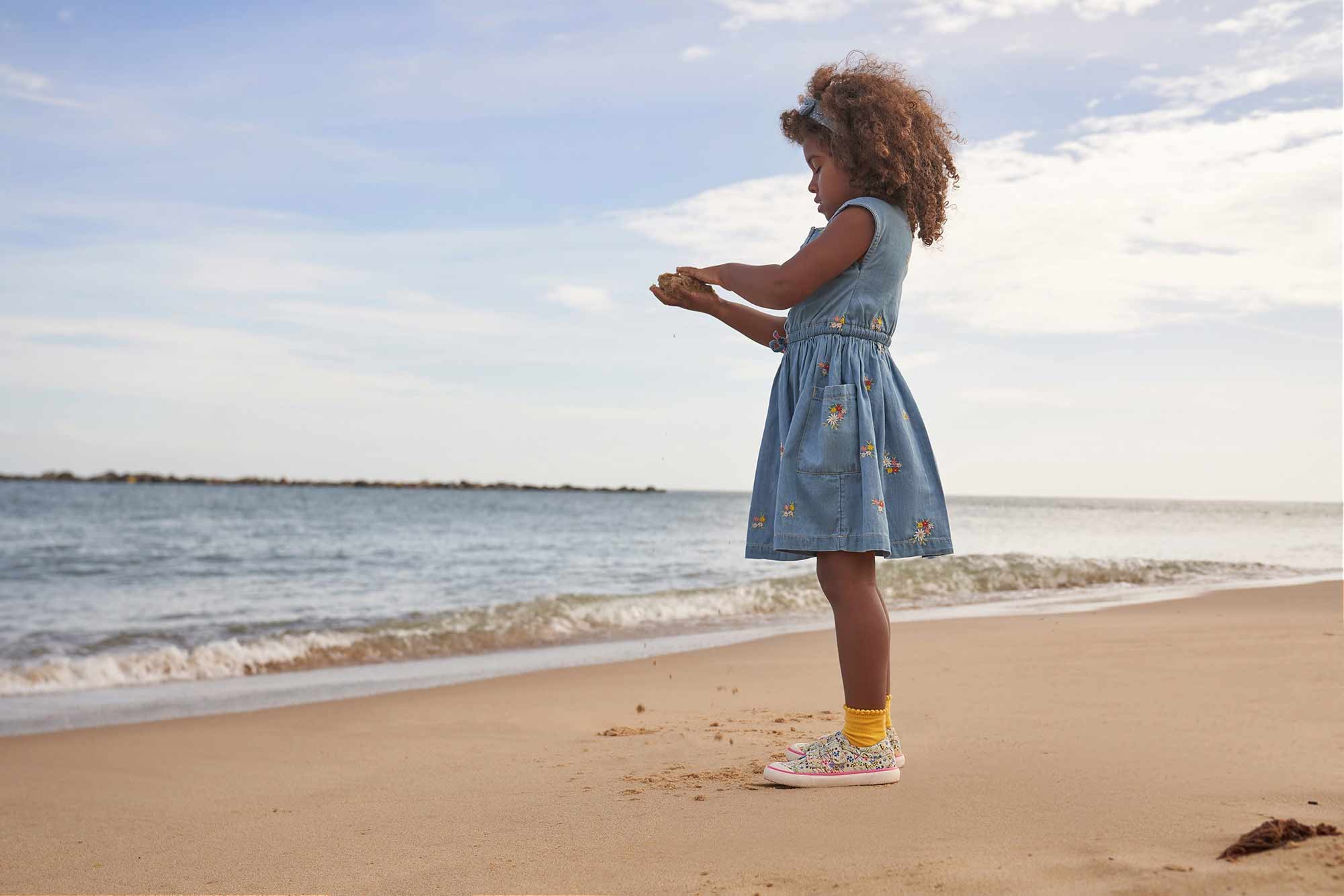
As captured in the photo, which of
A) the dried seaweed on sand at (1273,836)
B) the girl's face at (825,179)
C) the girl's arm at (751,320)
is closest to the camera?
the dried seaweed on sand at (1273,836)

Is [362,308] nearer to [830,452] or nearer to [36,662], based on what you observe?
[36,662]

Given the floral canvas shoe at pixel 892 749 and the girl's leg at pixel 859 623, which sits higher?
the girl's leg at pixel 859 623

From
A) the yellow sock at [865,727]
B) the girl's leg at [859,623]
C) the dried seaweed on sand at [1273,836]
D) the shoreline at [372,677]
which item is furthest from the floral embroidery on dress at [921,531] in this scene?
the shoreline at [372,677]

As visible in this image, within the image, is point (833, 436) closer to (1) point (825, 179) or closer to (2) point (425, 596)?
(1) point (825, 179)

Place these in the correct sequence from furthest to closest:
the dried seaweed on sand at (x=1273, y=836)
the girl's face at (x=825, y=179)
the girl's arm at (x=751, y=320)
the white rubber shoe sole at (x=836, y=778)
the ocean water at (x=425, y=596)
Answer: the ocean water at (x=425, y=596) → the girl's arm at (x=751, y=320) → the girl's face at (x=825, y=179) → the white rubber shoe sole at (x=836, y=778) → the dried seaweed on sand at (x=1273, y=836)

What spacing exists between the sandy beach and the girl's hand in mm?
1333

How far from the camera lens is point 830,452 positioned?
7.85 ft

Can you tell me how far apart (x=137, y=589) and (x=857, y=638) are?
1279cm

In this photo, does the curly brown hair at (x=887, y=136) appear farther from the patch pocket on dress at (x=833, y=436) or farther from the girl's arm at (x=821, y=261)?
the patch pocket on dress at (x=833, y=436)

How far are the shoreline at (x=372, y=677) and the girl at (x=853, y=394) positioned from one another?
3478 mm

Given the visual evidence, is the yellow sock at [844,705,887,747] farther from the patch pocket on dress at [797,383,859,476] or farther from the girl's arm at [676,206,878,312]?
the girl's arm at [676,206,878,312]

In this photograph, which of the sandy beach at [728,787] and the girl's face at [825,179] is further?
the girl's face at [825,179]

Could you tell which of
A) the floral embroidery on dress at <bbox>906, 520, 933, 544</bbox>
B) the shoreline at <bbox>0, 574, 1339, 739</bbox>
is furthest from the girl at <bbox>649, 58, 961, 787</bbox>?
the shoreline at <bbox>0, 574, 1339, 739</bbox>

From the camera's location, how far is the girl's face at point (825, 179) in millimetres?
2598
